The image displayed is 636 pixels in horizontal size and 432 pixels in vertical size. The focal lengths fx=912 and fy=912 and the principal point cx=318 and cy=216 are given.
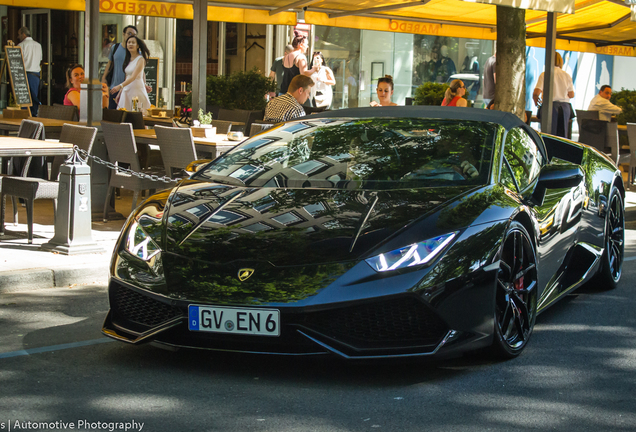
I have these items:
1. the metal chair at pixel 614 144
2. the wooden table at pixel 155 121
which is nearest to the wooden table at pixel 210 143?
the wooden table at pixel 155 121

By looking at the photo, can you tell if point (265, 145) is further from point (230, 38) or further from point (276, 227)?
point (230, 38)

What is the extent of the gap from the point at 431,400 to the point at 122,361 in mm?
1589

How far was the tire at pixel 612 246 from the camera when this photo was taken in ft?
21.9

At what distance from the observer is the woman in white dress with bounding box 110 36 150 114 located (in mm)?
15414

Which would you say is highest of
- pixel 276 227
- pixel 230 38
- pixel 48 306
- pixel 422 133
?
pixel 230 38

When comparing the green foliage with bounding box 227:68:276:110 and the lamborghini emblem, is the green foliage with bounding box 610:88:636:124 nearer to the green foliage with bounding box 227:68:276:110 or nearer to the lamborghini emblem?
the green foliage with bounding box 227:68:276:110

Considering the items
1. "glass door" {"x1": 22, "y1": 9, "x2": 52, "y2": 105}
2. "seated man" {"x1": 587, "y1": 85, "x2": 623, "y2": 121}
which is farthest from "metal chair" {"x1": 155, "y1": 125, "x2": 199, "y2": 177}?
"glass door" {"x1": 22, "y1": 9, "x2": 52, "y2": 105}

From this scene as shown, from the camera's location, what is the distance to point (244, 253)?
429cm

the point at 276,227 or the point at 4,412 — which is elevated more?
the point at 276,227

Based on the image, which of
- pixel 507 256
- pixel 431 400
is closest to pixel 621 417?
pixel 431 400

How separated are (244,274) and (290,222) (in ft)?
1.41

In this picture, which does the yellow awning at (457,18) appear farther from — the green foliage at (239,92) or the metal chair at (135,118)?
the metal chair at (135,118)

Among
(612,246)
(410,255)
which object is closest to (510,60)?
(612,246)

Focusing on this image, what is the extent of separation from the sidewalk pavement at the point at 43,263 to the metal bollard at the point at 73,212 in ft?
0.40
